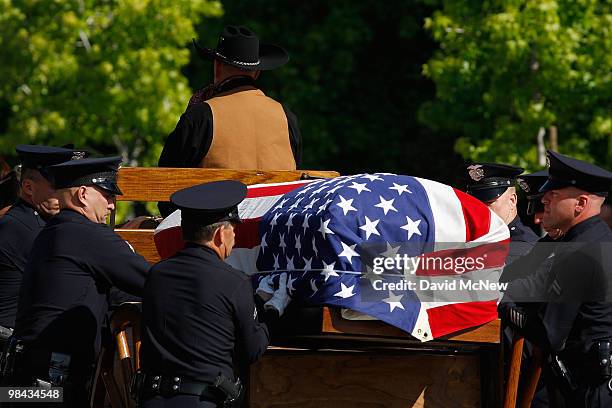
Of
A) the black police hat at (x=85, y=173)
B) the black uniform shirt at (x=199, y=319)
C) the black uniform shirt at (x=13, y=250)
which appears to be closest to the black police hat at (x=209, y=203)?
the black uniform shirt at (x=199, y=319)

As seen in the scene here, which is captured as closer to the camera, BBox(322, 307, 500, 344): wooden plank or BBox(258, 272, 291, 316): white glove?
BBox(322, 307, 500, 344): wooden plank

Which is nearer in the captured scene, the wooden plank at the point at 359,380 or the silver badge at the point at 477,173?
the wooden plank at the point at 359,380

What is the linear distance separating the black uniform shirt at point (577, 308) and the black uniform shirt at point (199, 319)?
49.9 inches

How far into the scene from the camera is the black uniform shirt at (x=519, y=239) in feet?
22.3

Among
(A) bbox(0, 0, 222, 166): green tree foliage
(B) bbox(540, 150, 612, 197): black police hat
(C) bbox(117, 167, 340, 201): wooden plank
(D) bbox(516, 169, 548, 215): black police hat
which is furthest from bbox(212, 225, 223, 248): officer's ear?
(A) bbox(0, 0, 222, 166): green tree foliage

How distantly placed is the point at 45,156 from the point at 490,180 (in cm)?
254

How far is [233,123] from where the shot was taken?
7.31 m

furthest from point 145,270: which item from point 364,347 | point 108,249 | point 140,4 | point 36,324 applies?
point 140,4

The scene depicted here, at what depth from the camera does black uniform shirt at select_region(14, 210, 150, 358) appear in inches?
228

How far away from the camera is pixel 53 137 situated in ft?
57.6

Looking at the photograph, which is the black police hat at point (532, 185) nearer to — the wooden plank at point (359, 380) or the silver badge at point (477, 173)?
the silver badge at point (477, 173)

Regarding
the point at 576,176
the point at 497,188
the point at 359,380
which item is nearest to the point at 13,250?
the point at 359,380

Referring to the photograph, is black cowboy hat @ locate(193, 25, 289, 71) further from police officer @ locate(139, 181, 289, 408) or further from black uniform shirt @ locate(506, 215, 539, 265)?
police officer @ locate(139, 181, 289, 408)

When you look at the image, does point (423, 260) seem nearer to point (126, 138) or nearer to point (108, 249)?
point (108, 249)
